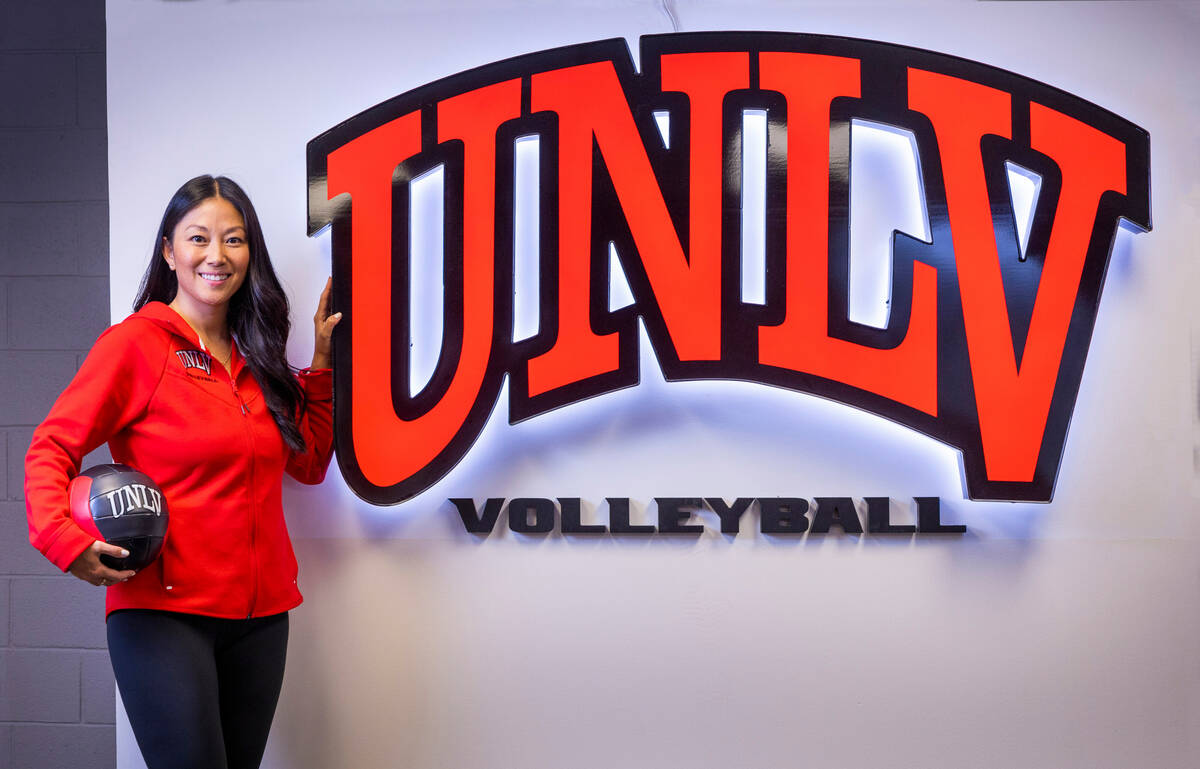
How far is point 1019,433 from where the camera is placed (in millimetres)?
2098

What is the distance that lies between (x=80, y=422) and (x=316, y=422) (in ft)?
1.88

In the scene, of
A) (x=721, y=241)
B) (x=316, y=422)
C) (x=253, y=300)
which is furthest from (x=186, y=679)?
(x=721, y=241)

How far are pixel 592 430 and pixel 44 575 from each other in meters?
1.77

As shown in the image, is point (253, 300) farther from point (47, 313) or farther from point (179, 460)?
point (47, 313)

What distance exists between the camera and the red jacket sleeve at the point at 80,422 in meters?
1.56

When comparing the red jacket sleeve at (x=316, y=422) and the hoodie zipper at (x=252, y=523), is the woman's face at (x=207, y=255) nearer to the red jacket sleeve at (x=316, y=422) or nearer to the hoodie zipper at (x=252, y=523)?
the hoodie zipper at (x=252, y=523)

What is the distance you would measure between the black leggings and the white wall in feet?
1.47

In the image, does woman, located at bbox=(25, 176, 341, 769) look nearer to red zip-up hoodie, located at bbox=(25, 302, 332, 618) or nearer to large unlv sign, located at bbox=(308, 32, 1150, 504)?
red zip-up hoodie, located at bbox=(25, 302, 332, 618)

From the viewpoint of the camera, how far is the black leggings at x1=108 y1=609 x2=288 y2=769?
62.6 inches

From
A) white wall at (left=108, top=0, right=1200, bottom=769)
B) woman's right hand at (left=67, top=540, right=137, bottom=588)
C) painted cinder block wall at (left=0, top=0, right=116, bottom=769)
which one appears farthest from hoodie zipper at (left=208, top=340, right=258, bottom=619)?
painted cinder block wall at (left=0, top=0, right=116, bottom=769)

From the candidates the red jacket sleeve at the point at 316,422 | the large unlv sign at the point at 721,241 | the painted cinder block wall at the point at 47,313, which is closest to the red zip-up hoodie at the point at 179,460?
the red jacket sleeve at the point at 316,422

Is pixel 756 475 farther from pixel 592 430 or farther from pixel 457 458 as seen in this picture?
pixel 457 458

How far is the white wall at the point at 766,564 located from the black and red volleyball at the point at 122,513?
0.63m

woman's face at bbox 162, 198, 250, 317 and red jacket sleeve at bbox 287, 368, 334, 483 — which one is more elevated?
woman's face at bbox 162, 198, 250, 317
